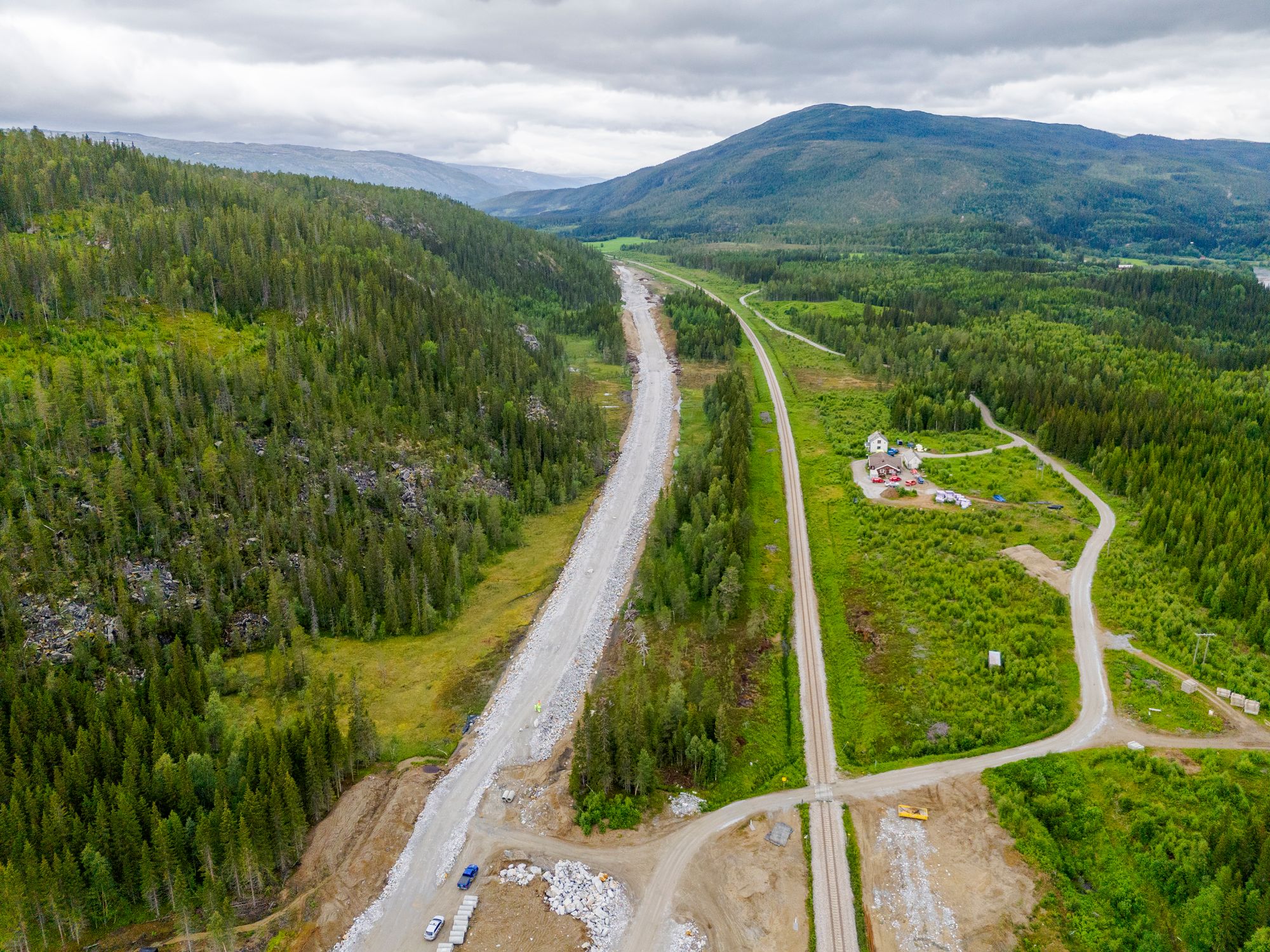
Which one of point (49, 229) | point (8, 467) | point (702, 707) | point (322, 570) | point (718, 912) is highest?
point (49, 229)

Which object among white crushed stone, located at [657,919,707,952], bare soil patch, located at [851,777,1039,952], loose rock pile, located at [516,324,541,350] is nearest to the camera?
white crushed stone, located at [657,919,707,952]

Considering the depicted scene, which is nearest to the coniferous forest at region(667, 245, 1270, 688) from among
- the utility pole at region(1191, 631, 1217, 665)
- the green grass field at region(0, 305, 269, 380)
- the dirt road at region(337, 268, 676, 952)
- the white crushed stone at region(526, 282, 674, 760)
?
the utility pole at region(1191, 631, 1217, 665)

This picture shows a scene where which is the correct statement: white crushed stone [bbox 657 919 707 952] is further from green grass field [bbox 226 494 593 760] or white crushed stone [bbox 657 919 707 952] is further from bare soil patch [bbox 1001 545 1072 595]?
bare soil patch [bbox 1001 545 1072 595]

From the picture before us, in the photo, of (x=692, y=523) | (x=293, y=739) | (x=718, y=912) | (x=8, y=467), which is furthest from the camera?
(x=692, y=523)

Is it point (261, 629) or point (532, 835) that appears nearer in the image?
point (532, 835)

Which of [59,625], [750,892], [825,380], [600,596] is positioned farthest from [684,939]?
[825,380]

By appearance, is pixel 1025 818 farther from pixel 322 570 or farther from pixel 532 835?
pixel 322 570

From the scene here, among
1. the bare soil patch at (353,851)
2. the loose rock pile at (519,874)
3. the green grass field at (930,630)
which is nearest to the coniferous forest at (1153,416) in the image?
the green grass field at (930,630)

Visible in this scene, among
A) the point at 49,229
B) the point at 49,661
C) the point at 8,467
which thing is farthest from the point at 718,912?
the point at 49,229
